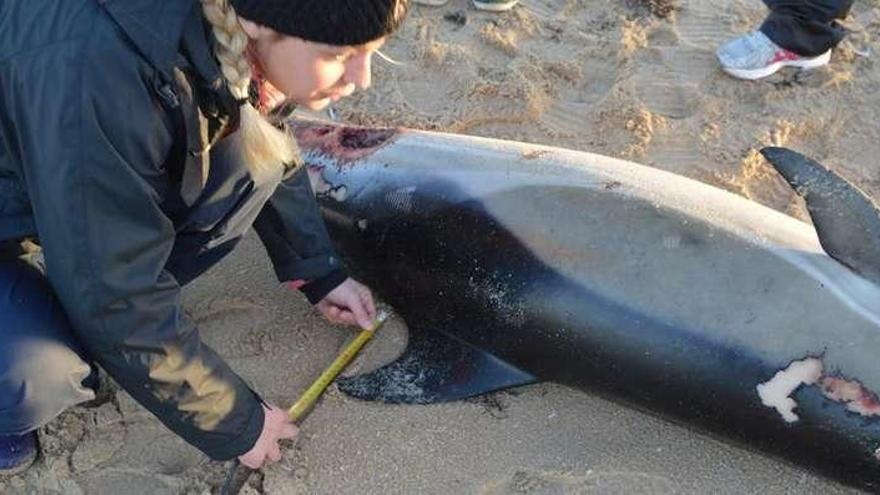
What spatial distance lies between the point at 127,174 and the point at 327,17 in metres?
0.53

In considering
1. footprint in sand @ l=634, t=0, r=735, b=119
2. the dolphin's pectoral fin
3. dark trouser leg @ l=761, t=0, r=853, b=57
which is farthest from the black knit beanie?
dark trouser leg @ l=761, t=0, r=853, b=57

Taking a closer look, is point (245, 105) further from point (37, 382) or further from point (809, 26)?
point (809, 26)

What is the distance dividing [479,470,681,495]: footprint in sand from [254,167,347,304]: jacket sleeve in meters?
0.75

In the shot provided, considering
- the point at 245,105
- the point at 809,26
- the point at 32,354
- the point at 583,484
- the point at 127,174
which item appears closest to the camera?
the point at 127,174

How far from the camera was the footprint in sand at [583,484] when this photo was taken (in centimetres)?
271

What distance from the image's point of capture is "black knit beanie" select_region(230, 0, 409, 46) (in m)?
1.79

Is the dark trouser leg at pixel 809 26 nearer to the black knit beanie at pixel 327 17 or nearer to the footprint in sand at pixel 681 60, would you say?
the footprint in sand at pixel 681 60

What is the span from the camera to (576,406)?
9.55 ft

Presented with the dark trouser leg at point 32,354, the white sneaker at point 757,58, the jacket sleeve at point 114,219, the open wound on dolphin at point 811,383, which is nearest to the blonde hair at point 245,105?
the jacket sleeve at point 114,219

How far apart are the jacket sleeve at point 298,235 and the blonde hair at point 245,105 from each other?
3.6 inches

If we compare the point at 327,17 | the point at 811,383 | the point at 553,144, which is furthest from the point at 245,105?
the point at 553,144

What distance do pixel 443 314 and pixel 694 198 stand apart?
76 centimetres

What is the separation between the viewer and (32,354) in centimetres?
238

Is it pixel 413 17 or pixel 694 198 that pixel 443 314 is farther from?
pixel 413 17
